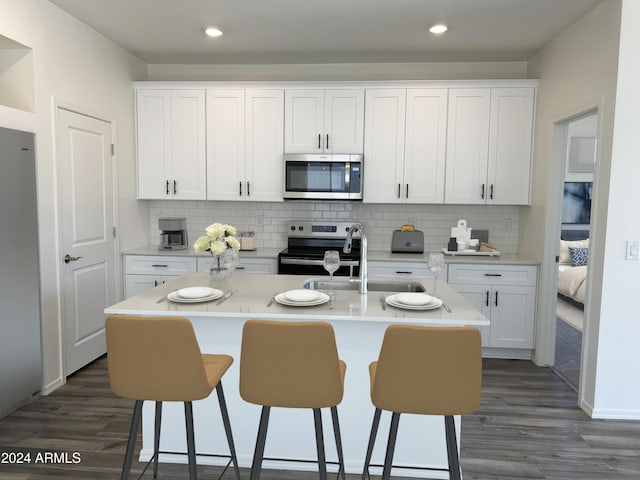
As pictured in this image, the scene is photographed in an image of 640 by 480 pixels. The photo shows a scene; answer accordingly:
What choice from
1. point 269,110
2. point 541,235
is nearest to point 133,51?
point 269,110

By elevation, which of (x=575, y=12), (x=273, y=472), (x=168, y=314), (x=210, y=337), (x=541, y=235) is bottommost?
(x=273, y=472)

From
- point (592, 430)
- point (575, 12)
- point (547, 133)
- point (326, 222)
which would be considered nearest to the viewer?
point (592, 430)

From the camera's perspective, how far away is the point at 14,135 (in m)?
2.88

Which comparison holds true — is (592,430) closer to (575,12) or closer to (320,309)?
(320,309)

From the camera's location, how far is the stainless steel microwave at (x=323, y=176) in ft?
14.2

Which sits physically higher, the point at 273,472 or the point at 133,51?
the point at 133,51

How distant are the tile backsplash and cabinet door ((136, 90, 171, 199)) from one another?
0.41 meters

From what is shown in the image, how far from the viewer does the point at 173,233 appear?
15.1ft

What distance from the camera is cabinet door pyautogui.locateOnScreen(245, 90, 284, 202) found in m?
4.43

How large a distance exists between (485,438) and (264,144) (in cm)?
314

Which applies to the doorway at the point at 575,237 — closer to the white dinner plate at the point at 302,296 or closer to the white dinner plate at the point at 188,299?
the white dinner plate at the point at 302,296

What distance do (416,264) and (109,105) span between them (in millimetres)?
3105

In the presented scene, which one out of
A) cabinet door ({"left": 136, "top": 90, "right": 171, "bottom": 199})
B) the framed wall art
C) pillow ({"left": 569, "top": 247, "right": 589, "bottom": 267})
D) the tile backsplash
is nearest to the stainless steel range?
the tile backsplash

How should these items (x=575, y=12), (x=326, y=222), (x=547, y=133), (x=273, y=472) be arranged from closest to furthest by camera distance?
(x=273, y=472), (x=575, y=12), (x=547, y=133), (x=326, y=222)
